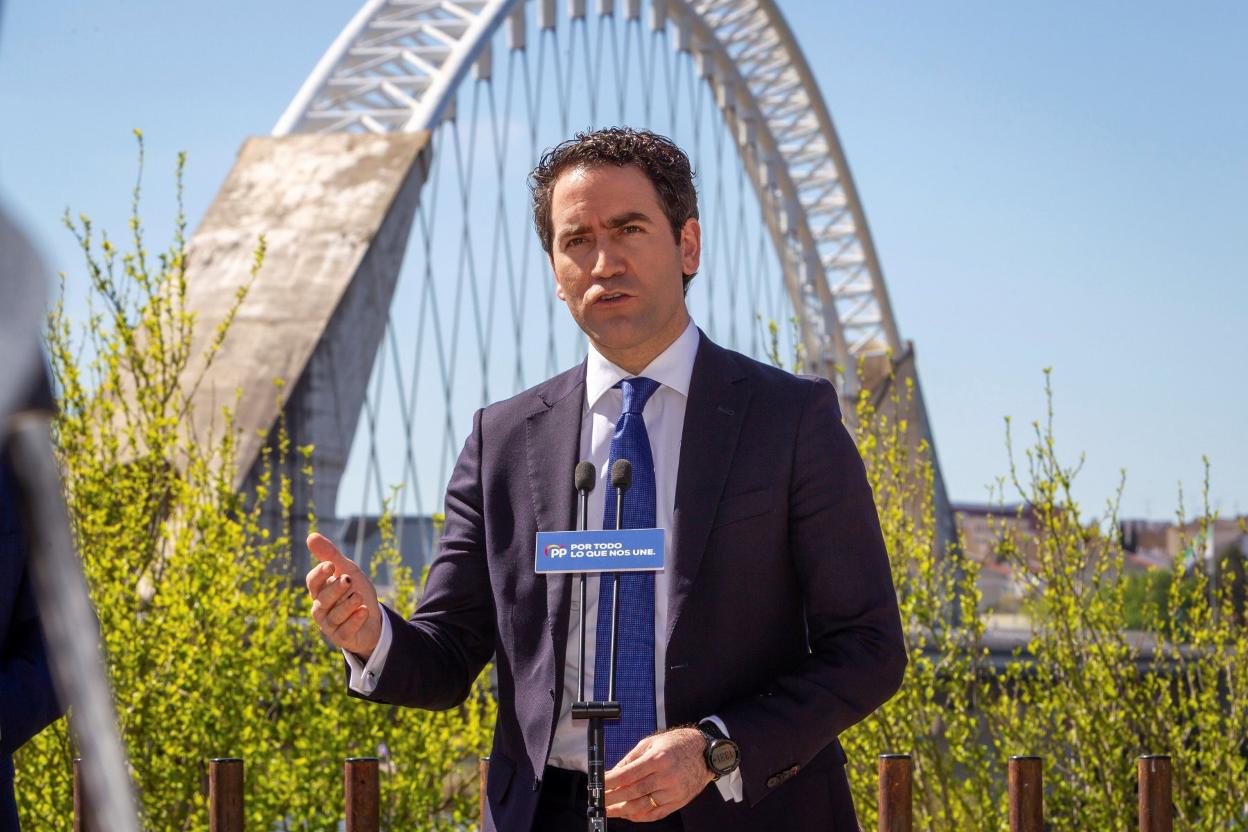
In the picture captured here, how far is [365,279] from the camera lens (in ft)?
42.4

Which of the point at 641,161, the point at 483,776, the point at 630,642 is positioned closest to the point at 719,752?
the point at 630,642

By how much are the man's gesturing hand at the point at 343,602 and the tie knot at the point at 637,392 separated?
0.47 m

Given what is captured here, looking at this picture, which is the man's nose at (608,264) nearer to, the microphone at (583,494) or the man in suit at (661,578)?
the man in suit at (661,578)

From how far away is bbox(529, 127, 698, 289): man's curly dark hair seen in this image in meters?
2.33

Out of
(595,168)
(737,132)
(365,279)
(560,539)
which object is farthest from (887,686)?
(737,132)

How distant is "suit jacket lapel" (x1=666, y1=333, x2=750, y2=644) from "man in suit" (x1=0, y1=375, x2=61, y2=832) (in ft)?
2.81

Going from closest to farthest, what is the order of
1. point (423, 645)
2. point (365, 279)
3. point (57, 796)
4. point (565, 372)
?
point (423, 645), point (565, 372), point (57, 796), point (365, 279)

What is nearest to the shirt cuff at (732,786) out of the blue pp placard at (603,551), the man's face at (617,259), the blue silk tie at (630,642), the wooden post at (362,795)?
the blue silk tie at (630,642)

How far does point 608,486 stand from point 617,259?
33 centimetres

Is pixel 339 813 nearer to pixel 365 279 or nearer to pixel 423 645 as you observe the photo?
pixel 423 645

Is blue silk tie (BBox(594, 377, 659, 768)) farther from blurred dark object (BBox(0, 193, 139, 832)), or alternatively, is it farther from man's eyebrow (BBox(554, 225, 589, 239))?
blurred dark object (BBox(0, 193, 139, 832))

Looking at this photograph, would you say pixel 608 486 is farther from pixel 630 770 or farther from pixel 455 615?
pixel 630 770

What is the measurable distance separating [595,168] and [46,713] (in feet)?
3.59

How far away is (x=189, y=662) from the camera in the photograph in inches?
202
